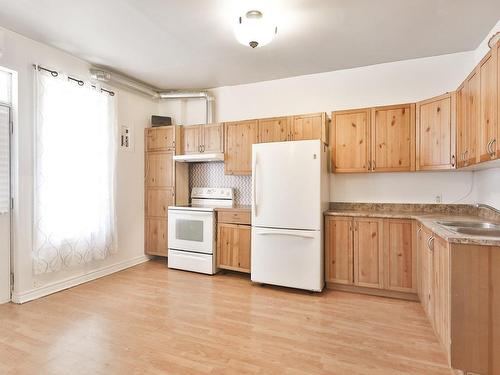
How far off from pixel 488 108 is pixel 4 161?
4.12 metres

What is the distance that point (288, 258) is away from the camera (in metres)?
3.18

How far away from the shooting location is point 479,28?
2.65 m

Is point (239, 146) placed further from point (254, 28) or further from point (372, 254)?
point (372, 254)

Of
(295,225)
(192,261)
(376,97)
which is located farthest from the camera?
(192,261)

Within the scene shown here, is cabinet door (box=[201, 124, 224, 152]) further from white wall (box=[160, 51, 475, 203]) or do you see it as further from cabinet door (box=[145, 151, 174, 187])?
cabinet door (box=[145, 151, 174, 187])

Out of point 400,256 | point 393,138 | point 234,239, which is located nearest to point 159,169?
point 234,239

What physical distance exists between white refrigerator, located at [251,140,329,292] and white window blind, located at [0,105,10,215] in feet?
8.18

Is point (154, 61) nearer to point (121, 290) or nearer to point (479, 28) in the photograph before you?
point (121, 290)

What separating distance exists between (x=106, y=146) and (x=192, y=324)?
249 cm

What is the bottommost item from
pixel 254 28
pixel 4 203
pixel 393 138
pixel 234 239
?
pixel 234 239

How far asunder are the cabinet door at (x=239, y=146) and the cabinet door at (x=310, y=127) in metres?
0.54

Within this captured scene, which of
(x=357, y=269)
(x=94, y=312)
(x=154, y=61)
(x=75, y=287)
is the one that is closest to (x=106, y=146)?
(x=154, y=61)

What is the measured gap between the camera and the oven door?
3.77 meters

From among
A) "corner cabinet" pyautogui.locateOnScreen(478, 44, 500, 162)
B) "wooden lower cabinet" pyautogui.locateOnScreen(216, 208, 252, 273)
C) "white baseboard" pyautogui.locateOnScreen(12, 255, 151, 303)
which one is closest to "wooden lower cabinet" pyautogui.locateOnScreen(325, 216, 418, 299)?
"wooden lower cabinet" pyautogui.locateOnScreen(216, 208, 252, 273)
